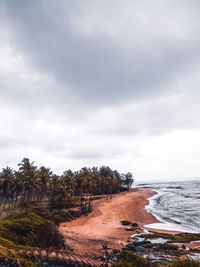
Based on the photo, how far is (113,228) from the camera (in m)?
42.5

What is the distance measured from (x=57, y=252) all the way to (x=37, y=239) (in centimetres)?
485

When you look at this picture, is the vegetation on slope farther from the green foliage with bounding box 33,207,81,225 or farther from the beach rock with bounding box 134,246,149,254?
the green foliage with bounding box 33,207,81,225

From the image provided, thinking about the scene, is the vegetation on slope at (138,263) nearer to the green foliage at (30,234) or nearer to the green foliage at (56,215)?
the green foliage at (30,234)

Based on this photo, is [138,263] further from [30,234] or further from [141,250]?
[30,234]

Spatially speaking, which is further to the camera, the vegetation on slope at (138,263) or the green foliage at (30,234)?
the green foliage at (30,234)

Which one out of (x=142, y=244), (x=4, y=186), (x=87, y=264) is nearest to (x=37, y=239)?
(x=87, y=264)

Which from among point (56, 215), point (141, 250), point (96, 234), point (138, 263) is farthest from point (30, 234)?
point (56, 215)

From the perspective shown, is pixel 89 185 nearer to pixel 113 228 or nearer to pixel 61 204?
pixel 61 204

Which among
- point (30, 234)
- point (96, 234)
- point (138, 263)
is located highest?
point (138, 263)

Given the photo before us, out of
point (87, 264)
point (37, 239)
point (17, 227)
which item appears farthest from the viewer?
point (17, 227)

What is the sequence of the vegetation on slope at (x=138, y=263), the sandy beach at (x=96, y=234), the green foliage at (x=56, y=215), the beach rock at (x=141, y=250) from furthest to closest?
the green foliage at (x=56, y=215) < the sandy beach at (x=96, y=234) < the beach rock at (x=141, y=250) < the vegetation on slope at (x=138, y=263)

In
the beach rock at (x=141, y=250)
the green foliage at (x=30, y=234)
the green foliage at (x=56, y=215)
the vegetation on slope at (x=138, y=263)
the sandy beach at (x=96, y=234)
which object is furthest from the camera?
the green foliage at (x=56, y=215)

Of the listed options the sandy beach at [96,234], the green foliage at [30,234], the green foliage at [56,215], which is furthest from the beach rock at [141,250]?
the green foliage at [56,215]

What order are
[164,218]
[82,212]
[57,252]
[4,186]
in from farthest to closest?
1. [82,212]
2. [4,186]
3. [164,218]
4. [57,252]
